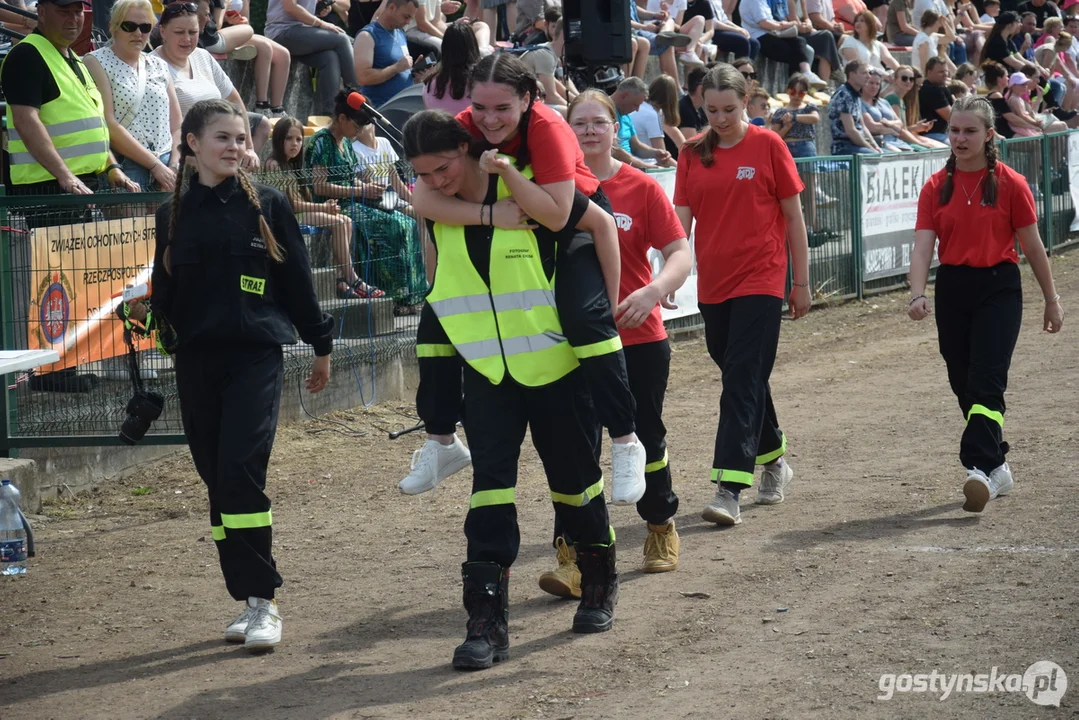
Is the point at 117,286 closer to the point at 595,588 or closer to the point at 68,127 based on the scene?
the point at 68,127

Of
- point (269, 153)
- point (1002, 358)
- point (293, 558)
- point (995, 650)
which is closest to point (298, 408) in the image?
point (269, 153)

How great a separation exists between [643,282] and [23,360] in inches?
100

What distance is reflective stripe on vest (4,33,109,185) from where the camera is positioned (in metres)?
8.48

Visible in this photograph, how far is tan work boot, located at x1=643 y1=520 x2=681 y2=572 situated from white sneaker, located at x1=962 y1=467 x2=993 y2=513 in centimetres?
154

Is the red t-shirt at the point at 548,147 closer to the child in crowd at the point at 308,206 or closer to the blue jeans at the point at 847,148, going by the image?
the child in crowd at the point at 308,206

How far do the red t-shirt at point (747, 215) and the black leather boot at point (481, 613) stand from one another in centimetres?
245

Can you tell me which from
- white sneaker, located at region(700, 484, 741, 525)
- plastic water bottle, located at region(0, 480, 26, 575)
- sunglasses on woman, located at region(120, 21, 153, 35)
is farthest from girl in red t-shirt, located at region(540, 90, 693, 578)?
sunglasses on woman, located at region(120, 21, 153, 35)

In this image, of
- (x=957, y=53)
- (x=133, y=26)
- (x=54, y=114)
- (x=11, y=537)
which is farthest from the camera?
(x=957, y=53)

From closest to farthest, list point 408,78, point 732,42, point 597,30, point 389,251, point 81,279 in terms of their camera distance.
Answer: point 81,279, point 389,251, point 597,30, point 408,78, point 732,42

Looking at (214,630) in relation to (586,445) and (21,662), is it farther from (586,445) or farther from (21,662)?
(586,445)

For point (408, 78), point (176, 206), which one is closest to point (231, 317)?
point (176, 206)

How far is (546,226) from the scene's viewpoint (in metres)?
4.88

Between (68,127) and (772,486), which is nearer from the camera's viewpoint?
(772,486)

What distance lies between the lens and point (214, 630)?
5.73 m
